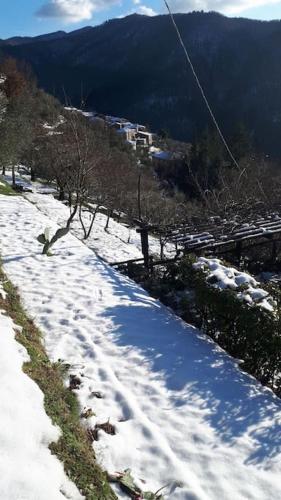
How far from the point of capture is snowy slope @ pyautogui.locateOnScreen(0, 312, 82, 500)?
3082 mm

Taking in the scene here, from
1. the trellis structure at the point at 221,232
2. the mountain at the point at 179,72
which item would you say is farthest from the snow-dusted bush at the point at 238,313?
the mountain at the point at 179,72

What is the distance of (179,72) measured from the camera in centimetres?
14350

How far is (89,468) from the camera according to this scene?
3.67 metres

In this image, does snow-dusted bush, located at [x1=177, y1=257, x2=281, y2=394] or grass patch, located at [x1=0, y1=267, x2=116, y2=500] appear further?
snow-dusted bush, located at [x1=177, y1=257, x2=281, y2=394]

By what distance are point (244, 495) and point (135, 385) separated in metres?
1.95

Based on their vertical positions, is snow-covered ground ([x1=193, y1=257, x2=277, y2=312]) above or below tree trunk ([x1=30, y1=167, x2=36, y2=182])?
below

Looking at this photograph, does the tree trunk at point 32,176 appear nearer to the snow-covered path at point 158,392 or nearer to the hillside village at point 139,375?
the hillside village at point 139,375

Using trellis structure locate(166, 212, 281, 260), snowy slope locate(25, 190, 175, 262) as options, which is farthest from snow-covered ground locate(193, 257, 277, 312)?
snowy slope locate(25, 190, 175, 262)

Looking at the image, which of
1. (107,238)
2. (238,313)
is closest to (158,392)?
(238,313)

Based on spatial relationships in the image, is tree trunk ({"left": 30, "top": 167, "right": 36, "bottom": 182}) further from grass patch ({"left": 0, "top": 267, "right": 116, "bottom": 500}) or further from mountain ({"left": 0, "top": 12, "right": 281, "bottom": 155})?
mountain ({"left": 0, "top": 12, "right": 281, "bottom": 155})

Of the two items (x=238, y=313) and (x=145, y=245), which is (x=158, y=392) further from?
(x=145, y=245)

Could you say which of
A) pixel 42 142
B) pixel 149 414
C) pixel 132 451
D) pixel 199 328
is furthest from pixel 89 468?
pixel 42 142

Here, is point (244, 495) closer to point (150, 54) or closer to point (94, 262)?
point (94, 262)

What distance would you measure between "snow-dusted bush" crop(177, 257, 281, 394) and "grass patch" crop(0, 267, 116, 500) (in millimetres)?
2674
